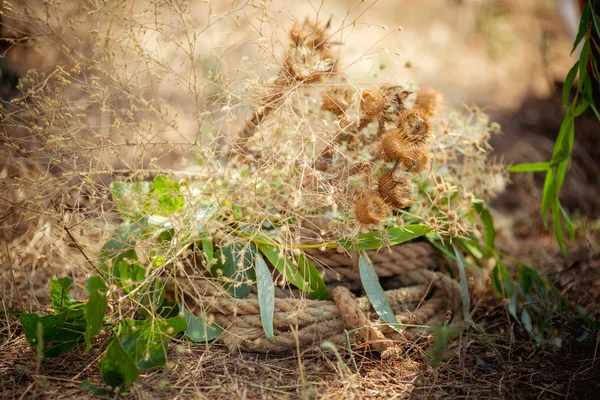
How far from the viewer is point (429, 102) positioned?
4.92 ft

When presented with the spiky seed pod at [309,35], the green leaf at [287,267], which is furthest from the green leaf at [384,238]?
the spiky seed pod at [309,35]

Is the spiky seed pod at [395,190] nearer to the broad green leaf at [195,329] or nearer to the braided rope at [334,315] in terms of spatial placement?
the braided rope at [334,315]

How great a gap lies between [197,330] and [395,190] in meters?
0.68

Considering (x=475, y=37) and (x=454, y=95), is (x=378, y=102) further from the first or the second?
(x=475, y=37)

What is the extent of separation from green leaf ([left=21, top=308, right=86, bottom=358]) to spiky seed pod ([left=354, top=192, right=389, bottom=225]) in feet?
2.64

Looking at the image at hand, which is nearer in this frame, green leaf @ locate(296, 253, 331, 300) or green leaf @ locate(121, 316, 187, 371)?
green leaf @ locate(121, 316, 187, 371)

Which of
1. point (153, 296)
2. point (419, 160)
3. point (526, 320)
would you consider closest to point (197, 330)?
point (153, 296)

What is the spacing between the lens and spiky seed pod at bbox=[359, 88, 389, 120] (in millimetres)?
1444

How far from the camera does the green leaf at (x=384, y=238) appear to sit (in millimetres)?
1457

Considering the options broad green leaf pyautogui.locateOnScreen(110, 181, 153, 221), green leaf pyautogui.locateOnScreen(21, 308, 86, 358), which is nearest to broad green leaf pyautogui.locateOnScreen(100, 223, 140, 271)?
broad green leaf pyautogui.locateOnScreen(110, 181, 153, 221)

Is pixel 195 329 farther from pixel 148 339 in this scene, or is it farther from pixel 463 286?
pixel 463 286

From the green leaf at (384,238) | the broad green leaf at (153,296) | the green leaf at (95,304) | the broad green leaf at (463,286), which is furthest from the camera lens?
the broad green leaf at (463,286)

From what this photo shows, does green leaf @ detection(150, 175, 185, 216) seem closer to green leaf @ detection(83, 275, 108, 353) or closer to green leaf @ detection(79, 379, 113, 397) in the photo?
green leaf @ detection(83, 275, 108, 353)

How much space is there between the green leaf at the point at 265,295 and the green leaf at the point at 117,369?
37 centimetres
